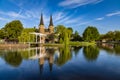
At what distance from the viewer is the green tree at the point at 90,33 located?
104m

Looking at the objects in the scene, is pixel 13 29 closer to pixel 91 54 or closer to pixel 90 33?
pixel 91 54

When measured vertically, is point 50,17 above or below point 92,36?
above

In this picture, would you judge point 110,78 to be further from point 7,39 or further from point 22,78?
point 7,39

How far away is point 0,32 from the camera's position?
79375 mm

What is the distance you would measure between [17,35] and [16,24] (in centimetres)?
489

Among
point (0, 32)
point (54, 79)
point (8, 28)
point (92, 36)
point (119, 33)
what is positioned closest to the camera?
point (54, 79)

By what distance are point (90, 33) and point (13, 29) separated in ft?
157

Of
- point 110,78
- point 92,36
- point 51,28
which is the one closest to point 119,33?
point 92,36

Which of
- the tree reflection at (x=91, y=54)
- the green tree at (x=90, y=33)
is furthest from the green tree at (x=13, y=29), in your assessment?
the green tree at (x=90, y=33)

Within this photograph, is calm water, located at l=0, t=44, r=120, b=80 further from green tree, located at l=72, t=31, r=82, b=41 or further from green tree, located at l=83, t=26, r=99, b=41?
green tree, located at l=72, t=31, r=82, b=41

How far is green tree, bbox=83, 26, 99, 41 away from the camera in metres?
104

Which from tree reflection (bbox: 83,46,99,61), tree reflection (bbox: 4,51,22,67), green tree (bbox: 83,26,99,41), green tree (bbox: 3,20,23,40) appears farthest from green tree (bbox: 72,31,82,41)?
tree reflection (bbox: 4,51,22,67)

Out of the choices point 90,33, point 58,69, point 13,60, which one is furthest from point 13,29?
point 58,69

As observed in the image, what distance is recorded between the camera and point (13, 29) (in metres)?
73.9
